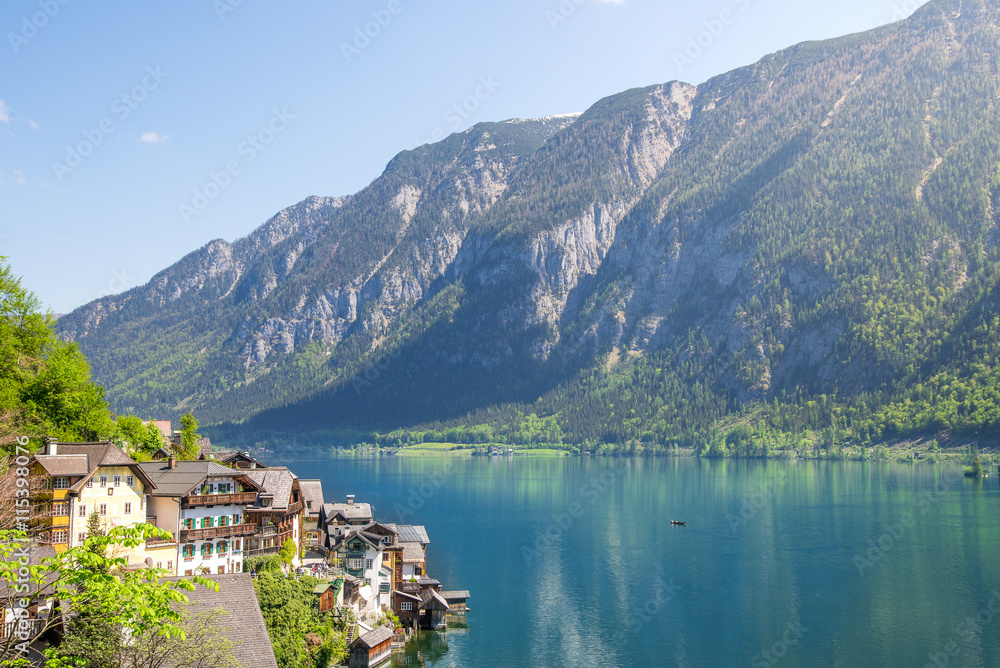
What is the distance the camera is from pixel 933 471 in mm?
198875

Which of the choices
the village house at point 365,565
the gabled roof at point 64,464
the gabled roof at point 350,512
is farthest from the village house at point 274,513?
the gabled roof at point 64,464

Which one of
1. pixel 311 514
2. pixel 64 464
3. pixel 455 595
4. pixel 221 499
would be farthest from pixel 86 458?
pixel 311 514

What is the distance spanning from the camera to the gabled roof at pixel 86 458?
5072 centimetres

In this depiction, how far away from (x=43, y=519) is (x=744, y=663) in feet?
165

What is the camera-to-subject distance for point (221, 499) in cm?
6034

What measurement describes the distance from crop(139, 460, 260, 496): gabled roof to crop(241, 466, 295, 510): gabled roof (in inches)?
142

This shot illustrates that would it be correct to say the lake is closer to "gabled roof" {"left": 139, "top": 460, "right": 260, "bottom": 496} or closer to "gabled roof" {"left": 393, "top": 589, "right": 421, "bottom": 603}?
"gabled roof" {"left": 393, "top": 589, "right": 421, "bottom": 603}

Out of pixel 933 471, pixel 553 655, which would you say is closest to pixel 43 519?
pixel 553 655

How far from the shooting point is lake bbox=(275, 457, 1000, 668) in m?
65.2

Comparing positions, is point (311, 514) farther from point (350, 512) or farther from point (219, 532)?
point (219, 532)

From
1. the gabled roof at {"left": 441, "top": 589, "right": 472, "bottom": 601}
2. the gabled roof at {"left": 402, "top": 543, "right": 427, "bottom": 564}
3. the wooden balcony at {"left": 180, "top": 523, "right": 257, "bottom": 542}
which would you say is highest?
the wooden balcony at {"left": 180, "top": 523, "right": 257, "bottom": 542}

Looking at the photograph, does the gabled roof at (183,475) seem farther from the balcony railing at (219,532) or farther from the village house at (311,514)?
the village house at (311,514)

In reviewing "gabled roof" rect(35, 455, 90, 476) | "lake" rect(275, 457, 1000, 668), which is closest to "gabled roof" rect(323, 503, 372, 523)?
"lake" rect(275, 457, 1000, 668)

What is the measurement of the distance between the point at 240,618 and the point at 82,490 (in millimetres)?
24834
